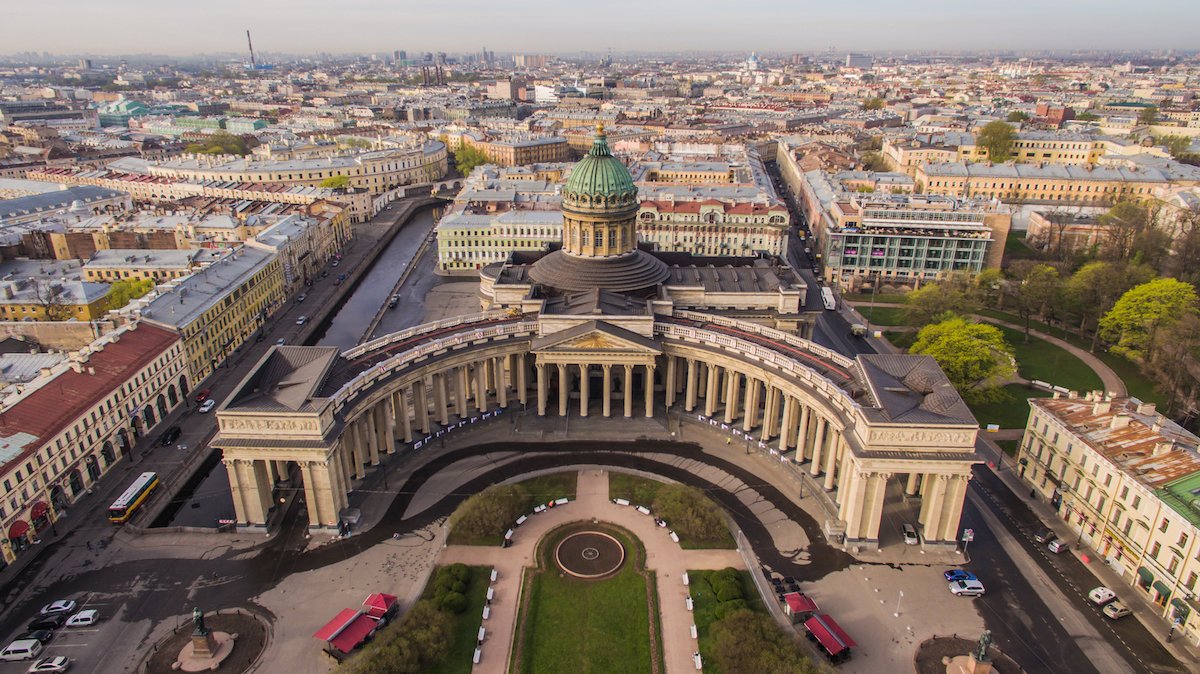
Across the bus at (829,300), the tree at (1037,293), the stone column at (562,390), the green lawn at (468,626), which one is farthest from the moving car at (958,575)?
the bus at (829,300)

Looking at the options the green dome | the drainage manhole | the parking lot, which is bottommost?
the drainage manhole

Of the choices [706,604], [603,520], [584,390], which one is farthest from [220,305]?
[706,604]

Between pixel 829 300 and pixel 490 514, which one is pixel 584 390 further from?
pixel 829 300

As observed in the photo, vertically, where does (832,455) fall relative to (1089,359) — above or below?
above

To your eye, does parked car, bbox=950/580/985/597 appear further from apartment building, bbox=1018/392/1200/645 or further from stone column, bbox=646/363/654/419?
stone column, bbox=646/363/654/419

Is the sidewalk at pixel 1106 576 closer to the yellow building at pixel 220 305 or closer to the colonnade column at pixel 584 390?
the colonnade column at pixel 584 390

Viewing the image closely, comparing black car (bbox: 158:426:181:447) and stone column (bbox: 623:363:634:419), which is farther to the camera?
stone column (bbox: 623:363:634:419)

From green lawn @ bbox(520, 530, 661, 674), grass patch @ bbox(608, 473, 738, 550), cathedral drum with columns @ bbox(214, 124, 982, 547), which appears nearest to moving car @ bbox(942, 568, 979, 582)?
cathedral drum with columns @ bbox(214, 124, 982, 547)
